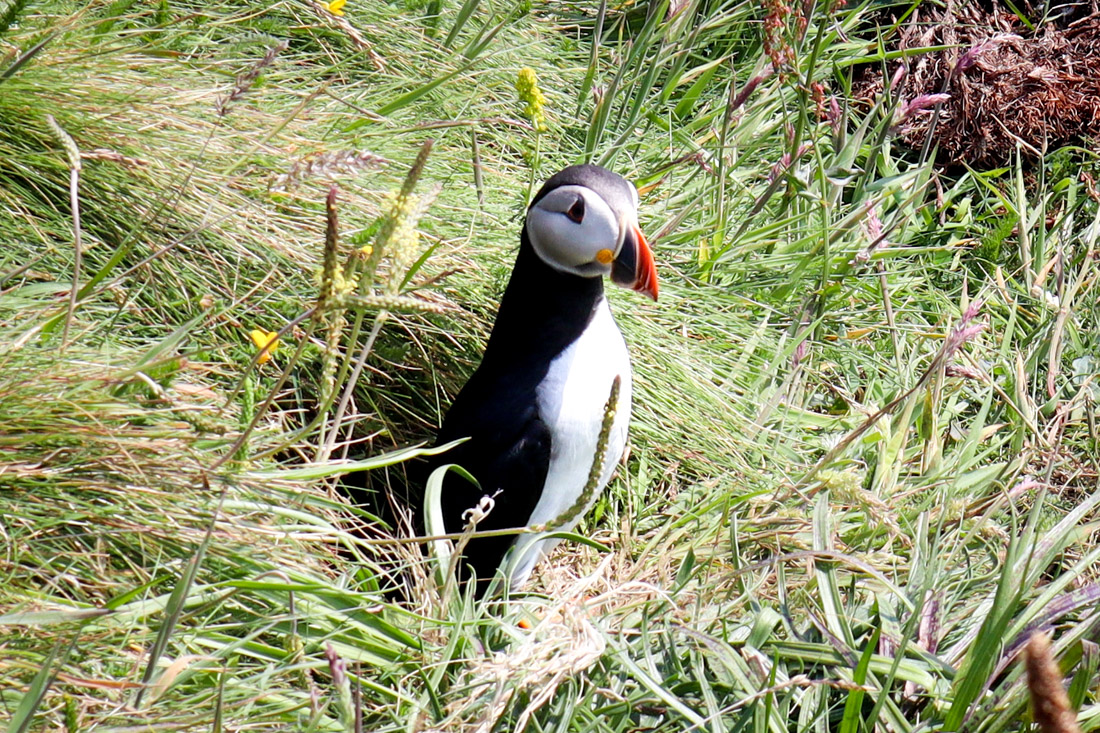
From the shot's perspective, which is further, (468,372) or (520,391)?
(468,372)

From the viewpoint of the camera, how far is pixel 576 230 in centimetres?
237

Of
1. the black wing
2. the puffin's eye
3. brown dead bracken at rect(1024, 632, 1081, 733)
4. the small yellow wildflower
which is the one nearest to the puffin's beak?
the puffin's eye

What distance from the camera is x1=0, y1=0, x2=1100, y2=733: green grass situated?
180 cm

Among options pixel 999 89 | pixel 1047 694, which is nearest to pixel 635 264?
pixel 1047 694

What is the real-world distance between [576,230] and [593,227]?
0.04 metres

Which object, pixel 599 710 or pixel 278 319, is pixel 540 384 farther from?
pixel 599 710

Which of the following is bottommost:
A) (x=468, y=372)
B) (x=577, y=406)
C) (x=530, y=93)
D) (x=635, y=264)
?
(x=468, y=372)

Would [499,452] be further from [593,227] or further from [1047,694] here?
[1047,694]

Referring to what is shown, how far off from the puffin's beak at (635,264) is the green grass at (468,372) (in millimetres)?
426

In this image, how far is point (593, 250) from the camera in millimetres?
2389

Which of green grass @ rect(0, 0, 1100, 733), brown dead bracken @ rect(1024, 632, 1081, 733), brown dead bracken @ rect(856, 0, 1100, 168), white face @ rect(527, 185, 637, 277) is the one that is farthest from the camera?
brown dead bracken @ rect(856, 0, 1100, 168)

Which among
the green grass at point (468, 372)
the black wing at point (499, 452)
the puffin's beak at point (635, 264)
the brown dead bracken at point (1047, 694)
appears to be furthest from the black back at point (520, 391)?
the brown dead bracken at point (1047, 694)

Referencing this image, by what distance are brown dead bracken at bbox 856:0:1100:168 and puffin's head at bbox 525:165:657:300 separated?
74.3 inches

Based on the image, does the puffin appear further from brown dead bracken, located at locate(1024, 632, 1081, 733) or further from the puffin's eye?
brown dead bracken, located at locate(1024, 632, 1081, 733)
